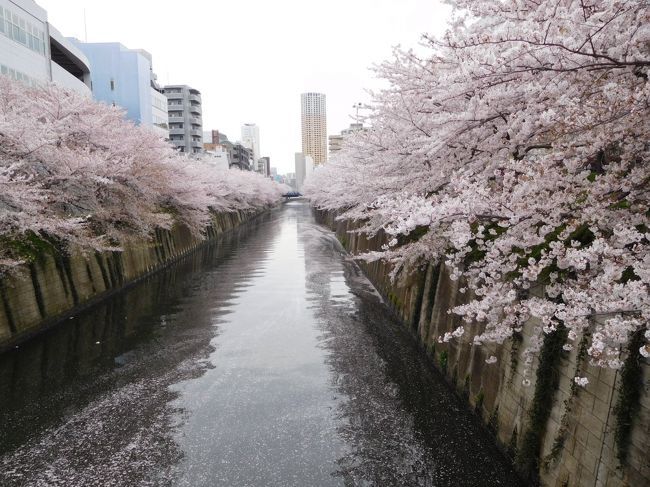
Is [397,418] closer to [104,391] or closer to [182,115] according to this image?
[104,391]

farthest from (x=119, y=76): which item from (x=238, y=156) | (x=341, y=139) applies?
(x=238, y=156)

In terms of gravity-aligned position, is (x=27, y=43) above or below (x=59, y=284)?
above

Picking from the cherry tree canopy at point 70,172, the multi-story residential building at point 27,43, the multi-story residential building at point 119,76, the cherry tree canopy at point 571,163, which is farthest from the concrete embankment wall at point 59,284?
the multi-story residential building at point 119,76

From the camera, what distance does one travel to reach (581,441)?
6.26m

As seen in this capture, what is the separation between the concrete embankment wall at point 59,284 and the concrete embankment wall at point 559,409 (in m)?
14.2

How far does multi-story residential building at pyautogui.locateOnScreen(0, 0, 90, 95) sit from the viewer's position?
26.1m

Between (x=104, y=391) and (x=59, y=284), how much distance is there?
8424mm

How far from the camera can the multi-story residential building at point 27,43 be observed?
85.6 ft

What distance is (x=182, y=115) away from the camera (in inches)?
3580

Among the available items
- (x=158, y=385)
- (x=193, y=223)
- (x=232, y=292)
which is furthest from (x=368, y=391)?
(x=193, y=223)

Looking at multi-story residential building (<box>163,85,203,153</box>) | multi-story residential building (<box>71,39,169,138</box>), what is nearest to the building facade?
multi-story residential building (<box>71,39,169,138</box>)

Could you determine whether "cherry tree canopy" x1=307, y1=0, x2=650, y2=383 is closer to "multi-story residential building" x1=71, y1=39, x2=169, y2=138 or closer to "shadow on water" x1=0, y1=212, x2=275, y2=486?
"shadow on water" x1=0, y1=212, x2=275, y2=486

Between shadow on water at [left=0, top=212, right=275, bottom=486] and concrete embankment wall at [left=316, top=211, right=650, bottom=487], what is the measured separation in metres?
6.50

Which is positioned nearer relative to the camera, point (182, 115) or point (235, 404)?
point (235, 404)
